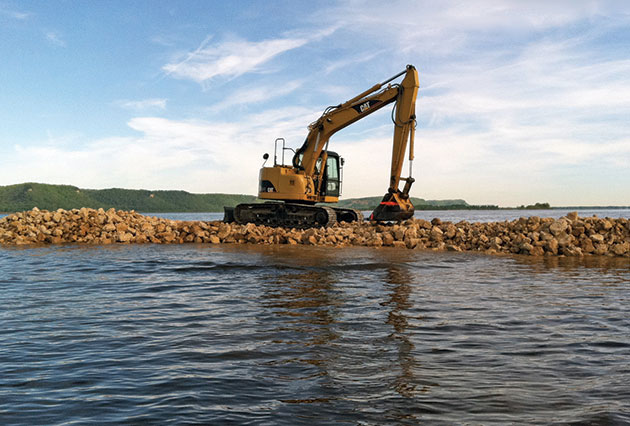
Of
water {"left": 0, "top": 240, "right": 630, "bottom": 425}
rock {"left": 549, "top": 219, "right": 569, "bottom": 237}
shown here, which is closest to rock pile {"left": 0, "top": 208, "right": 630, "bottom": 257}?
rock {"left": 549, "top": 219, "right": 569, "bottom": 237}

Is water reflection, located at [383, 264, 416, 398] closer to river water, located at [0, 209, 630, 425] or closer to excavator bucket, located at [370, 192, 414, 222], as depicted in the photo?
river water, located at [0, 209, 630, 425]

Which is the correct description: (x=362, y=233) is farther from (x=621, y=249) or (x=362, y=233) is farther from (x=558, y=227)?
(x=621, y=249)

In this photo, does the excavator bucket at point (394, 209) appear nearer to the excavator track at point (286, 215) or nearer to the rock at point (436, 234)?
the rock at point (436, 234)

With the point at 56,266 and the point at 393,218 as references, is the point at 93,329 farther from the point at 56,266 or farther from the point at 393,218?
the point at 393,218

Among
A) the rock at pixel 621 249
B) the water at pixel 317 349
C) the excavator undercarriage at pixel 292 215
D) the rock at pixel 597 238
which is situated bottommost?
the water at pixel 317 349

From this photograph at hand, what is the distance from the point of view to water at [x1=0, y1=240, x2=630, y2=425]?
12.8 feet

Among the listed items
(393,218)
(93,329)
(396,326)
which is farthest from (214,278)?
(393,218)

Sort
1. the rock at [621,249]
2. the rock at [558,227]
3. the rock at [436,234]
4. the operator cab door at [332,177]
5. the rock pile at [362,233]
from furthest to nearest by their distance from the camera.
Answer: the operator cab door at [332,177], the rock at [436,234], the rock at [558,227], the rock pile at [362,233], the rock at [621,249]

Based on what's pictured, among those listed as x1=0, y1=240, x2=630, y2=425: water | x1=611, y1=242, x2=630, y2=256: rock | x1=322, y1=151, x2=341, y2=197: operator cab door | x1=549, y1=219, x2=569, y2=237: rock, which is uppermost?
x1=322, y1=151, x2=341, y2=197: operator cab door

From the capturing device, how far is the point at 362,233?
20.1 metres

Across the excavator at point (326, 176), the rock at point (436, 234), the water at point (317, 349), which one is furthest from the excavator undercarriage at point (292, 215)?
the water at point (317, 349)

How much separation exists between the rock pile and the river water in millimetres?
5519

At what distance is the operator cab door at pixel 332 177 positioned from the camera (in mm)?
23172

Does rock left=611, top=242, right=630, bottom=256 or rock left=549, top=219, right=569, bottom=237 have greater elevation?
rock left=549, top=219, right=569, bottom=237
